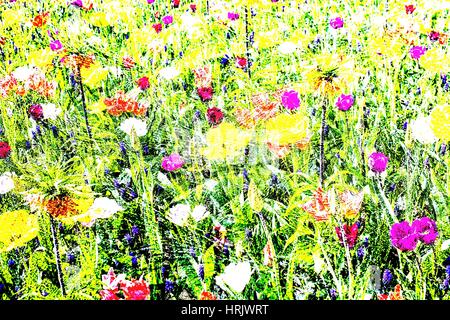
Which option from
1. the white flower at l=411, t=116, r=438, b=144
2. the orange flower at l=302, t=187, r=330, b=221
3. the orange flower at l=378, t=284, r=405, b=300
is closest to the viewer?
the orange flower at l=378, t=284, r=405, b=300

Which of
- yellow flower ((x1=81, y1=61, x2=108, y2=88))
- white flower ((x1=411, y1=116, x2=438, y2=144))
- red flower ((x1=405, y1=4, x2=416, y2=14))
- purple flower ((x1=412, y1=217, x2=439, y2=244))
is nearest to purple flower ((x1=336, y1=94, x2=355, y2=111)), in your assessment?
white flower ((x1=411, y1=116, x2=438, y2=144))

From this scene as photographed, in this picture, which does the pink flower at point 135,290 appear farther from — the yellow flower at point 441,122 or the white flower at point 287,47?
the white flower at point 287,47

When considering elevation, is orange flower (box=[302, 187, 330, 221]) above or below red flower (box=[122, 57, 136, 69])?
below

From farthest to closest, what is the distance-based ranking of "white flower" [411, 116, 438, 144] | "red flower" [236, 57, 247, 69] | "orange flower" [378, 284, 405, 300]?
1. "red flower" [236, 57, 247, 69]
2. "white flower" [411, 116, 438, 144]
3. "orange flower" [378, 284, 405, 300]

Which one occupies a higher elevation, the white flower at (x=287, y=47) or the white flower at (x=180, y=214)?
the white flower at (x=287, y=47)

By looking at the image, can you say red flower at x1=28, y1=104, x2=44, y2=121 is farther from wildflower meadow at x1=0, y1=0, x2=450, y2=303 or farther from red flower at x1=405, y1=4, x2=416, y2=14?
red flower at x1=405, y1=4, x2=416, y2=14

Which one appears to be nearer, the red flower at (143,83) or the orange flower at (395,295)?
the orange flower at (395,295)

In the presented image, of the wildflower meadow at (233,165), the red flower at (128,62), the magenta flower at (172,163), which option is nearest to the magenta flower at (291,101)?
the wildflower meadow at (233,165)

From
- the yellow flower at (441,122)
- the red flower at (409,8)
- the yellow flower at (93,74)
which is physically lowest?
the yellow flower at (441,122)

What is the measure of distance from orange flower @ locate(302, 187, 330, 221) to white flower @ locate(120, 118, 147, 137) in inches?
15.4

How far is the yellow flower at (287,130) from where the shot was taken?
106cm

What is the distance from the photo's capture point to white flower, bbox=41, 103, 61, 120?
3.87 ft

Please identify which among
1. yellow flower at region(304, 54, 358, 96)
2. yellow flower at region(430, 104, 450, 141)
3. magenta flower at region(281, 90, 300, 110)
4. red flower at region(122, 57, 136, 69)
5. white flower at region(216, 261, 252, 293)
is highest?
red flower at region(122, 57, 136, 69)
